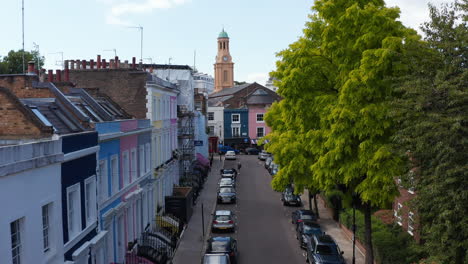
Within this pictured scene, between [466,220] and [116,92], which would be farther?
[116,92]

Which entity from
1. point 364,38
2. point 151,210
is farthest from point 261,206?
point 364,38

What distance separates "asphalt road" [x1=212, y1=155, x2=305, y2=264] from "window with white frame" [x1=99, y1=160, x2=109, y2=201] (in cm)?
878

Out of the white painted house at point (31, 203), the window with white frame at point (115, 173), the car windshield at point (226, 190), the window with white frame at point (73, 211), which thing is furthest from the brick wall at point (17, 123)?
the car windshield at point (226, 190)

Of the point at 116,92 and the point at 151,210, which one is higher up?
the point at 116,92

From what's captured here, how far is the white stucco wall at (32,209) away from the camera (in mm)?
10945

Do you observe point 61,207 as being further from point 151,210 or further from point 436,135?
point 151,210

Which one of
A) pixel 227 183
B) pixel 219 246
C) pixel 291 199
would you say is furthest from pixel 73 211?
pixel 227 183

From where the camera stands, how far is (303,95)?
64.3 feet

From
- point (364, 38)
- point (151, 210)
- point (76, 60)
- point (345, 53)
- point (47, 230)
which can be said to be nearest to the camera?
point (47, 230)

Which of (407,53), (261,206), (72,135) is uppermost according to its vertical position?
(407,53)

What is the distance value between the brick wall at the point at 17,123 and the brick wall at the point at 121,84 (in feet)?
49.5

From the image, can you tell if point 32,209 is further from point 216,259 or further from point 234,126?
point 234,126

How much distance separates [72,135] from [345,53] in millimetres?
11119

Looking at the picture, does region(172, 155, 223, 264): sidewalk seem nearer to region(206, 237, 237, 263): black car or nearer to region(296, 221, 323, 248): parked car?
region(206, 237, 237, 263): black car
